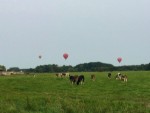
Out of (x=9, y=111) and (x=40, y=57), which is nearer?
(x=9, y=111)

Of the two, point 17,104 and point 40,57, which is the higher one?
point 40,57

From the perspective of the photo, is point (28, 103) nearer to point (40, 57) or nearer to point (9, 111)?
point (9, 111)

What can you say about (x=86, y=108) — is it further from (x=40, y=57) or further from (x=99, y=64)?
(x=99, y=64)

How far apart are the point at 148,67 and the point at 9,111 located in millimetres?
109830

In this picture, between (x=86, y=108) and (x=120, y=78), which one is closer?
(x=86, y=108)

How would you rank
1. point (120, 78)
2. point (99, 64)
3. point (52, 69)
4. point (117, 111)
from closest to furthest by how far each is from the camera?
point (117, 111), point (120, 78), point (52, 69), point (99, 64)

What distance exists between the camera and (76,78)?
40.5 metres

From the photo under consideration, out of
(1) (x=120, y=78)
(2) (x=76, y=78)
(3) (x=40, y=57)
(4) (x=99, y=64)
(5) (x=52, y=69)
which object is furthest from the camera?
(4) (x=99, y=64)

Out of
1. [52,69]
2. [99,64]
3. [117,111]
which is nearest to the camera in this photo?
[117,111]

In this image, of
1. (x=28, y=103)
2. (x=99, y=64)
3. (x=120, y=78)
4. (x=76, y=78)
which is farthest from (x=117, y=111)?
(x=99, y=64)

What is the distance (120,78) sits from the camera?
43.9 meters

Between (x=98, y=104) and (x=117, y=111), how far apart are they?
60.2 inches

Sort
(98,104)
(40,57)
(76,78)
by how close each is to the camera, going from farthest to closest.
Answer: (40,57), (76,78), (98,104)

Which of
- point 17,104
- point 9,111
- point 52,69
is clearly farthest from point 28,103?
point 52,69
